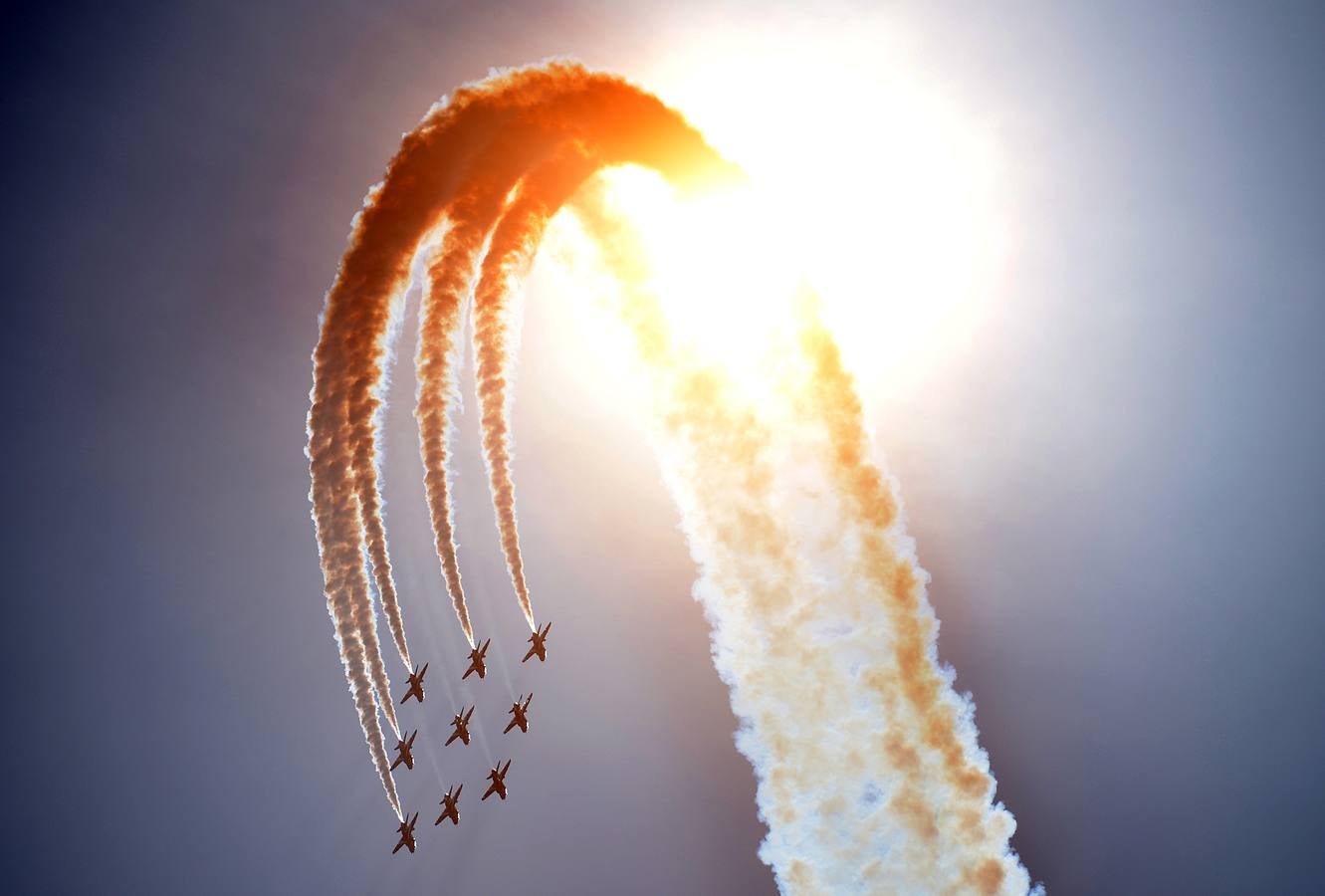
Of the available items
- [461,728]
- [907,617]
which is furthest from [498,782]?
[907,617]

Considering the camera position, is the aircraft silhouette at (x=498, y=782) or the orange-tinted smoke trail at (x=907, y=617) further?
the aircraft silhouette at (x=498, y=782)

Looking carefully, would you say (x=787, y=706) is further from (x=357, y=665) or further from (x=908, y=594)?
(x=357, y=665)

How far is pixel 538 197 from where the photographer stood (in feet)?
55.7

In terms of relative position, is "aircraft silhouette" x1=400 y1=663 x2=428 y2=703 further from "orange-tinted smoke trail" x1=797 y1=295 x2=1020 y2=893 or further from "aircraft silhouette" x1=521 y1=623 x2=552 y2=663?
"orange-tinted smoke trail" x1=797 y1=295 x2=1020 y2=893

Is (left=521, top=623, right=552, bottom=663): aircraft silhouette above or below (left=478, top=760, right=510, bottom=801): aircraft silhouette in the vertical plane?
above

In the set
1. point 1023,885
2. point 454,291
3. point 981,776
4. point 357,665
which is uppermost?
point 454,291

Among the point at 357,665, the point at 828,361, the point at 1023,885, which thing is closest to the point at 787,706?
the point at 1023,885

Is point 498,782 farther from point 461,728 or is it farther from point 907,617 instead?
point 907,617

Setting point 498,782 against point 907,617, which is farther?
point 498,782

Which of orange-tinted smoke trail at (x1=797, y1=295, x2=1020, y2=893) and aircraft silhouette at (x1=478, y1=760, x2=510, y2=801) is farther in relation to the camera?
aircraft silhouette at (x1=478, y1=760, x2=510, y2=801)

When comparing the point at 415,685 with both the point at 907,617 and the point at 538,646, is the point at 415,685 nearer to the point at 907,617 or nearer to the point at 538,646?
the point at 538,646

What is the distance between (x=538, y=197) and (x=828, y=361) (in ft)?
32.0

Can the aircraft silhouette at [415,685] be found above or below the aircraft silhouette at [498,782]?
above

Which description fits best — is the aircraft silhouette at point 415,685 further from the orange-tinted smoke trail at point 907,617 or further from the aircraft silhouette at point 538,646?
the orange-tinted smoke trail at point 907,617
